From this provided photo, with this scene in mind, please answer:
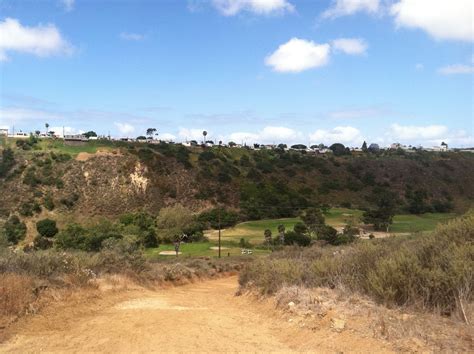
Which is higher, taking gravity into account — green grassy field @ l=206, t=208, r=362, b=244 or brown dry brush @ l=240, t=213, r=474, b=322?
brown dry brush @ l=240, t=213, r=474, b=322

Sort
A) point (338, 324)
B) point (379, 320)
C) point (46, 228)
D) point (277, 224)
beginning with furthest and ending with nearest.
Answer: point (277, 224) → point (46, 228) → point (338, 324) → point (379, 320)

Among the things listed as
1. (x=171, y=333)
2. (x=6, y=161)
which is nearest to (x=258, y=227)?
(x=6, y=161)

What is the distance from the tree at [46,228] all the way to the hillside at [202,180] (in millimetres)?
5933

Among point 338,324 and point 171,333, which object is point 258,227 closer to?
point 171,333

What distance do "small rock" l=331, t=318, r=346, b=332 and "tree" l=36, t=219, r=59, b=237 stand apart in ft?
212

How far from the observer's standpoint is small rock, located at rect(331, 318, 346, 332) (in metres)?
7.80

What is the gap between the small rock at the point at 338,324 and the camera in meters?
7.80

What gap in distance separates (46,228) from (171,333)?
209 ft

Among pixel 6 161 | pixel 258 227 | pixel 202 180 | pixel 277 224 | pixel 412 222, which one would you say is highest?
pixel 6 161

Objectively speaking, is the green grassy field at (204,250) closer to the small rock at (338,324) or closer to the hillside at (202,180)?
the hillside at (202,180)

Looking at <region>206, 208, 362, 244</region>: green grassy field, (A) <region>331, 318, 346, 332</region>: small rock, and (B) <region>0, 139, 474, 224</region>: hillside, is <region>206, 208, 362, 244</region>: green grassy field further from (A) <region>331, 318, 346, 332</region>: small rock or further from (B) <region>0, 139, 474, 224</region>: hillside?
(A) <region>331, 318, 346, 332</region>: small rock

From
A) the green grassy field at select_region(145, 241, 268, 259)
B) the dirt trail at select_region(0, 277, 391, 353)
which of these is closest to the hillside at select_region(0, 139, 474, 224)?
the green grassy field at select_region(145, 241, 268, 259)

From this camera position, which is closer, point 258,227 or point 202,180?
point 258,227

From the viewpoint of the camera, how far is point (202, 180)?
309 ft
